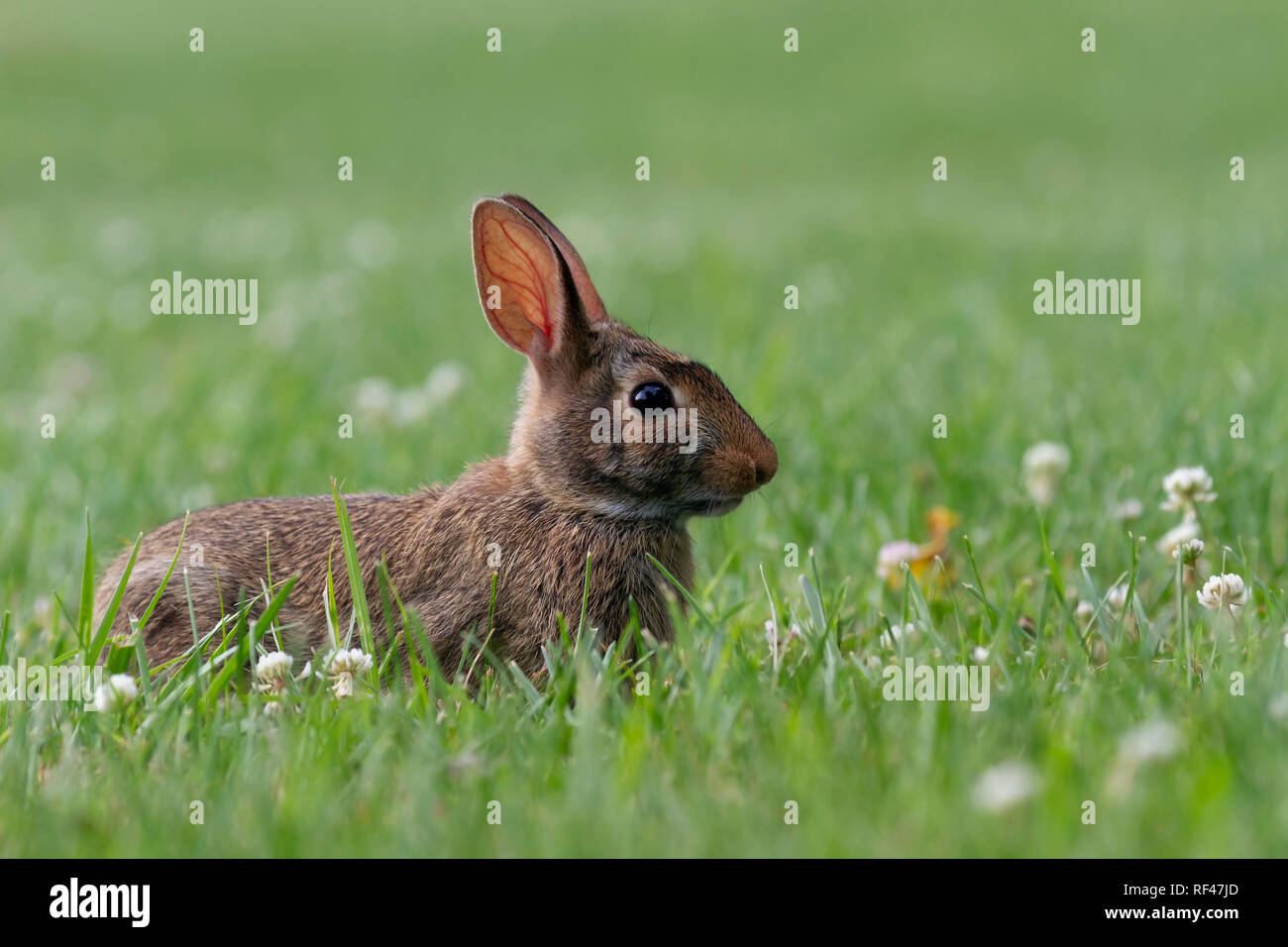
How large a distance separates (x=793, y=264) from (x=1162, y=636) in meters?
7.67

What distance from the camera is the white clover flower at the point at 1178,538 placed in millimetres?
4398

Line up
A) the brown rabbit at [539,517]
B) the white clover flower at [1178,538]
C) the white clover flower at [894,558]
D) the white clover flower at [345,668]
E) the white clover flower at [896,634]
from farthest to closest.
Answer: the white clover flower at [894,558], the white clover flower at [1178,538], the brown rabbit at [539,517], the white clover flower at [896,634], the white clover flower at [345,668]

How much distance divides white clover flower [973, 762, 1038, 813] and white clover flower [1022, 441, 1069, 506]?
2876 millimetres

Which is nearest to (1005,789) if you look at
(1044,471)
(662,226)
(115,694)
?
(115,694)

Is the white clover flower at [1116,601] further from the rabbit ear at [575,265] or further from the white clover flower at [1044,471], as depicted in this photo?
the rabbit ear at [575,265]

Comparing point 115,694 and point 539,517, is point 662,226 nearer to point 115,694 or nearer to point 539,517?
point 539,517

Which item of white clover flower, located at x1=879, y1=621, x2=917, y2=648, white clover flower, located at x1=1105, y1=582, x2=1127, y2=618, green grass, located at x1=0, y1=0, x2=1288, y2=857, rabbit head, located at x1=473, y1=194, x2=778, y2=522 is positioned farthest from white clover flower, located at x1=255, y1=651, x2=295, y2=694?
white clover flower, located at x1=1105, y1=582, x2=1127, y2=618

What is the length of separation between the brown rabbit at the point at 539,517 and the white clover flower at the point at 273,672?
0.46 meters

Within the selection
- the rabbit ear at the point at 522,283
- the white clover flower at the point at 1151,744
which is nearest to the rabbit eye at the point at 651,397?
the rabbit ear at the point at 522,283

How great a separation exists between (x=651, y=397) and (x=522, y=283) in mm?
565

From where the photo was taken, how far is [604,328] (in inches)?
177
